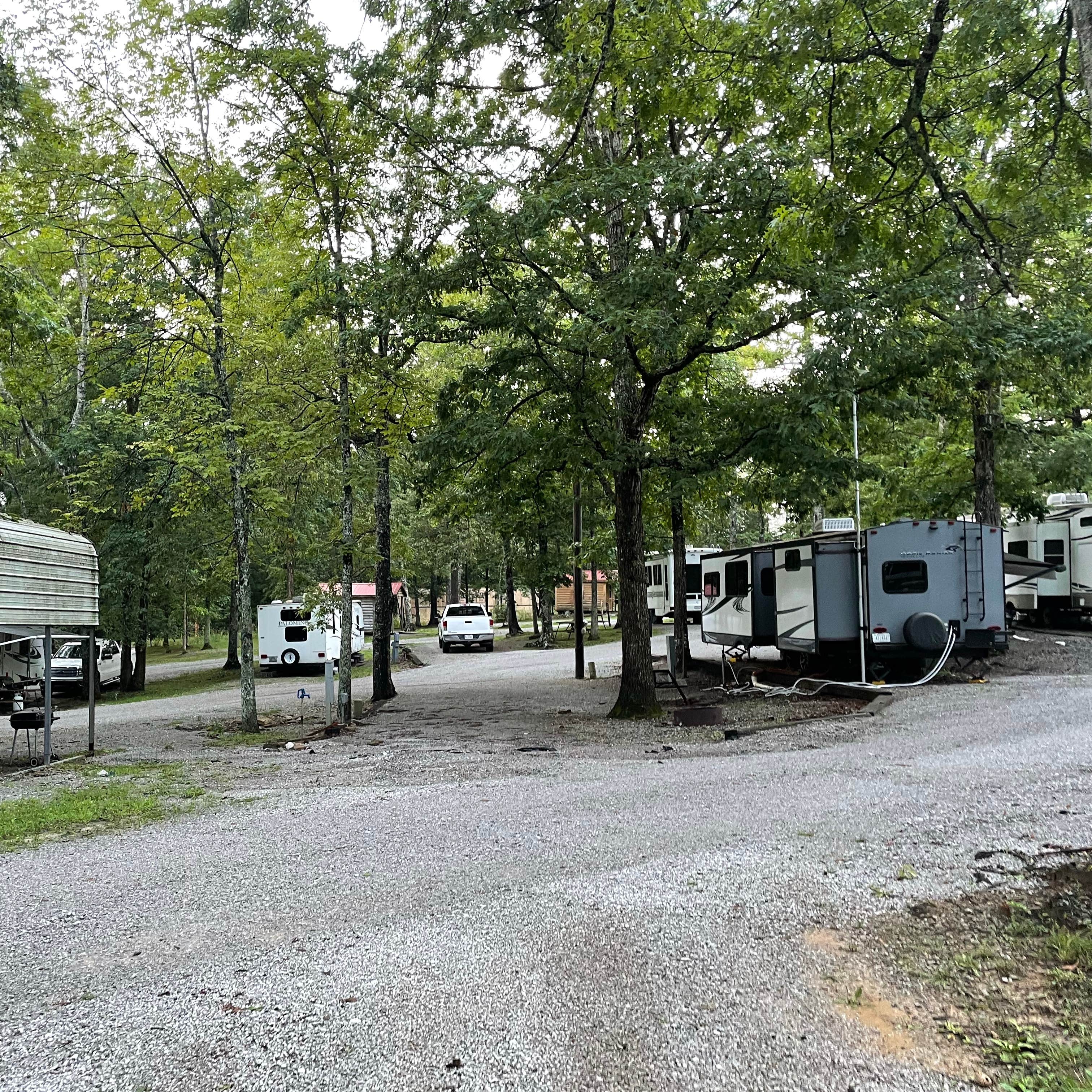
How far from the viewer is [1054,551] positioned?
861 inches

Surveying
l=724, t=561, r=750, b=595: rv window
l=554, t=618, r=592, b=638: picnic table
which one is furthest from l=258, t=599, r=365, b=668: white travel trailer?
l=554, t=618, r=592, b=638: picnic table

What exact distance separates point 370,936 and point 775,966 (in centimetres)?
182

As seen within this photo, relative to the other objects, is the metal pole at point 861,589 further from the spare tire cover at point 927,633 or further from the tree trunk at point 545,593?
the tree trunk at point 545,593

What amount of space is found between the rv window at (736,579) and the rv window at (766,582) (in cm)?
57

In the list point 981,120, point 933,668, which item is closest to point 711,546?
point 933,668

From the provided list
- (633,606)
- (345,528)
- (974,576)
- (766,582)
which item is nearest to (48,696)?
(345,528)

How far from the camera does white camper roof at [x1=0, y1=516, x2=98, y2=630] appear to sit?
10.3m

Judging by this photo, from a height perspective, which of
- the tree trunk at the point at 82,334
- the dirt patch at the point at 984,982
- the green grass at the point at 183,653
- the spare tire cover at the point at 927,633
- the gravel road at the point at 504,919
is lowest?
the green grass at the point at 183,653

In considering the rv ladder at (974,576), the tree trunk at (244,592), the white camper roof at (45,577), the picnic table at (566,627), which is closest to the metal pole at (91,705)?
the white camper roof at (45,577)

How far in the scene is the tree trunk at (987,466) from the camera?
1703 centimetres

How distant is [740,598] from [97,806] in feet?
44.8

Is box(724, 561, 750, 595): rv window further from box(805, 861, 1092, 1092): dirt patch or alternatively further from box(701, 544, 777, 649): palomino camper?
box(805, 861, 1092, 1092): dirt patch

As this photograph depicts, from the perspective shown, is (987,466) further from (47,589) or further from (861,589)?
(47,589)

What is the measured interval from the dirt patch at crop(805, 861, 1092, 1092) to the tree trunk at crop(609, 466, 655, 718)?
8898 millimetres
